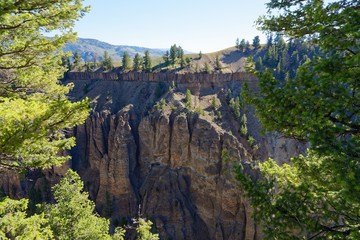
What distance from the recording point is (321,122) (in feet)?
24.8

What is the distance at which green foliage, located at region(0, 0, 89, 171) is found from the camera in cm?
866

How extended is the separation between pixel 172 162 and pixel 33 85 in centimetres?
5046

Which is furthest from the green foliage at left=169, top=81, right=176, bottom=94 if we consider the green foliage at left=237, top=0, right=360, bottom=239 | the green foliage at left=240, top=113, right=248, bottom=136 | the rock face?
the green foliage at left=237, top=0, right=360, bottom=239

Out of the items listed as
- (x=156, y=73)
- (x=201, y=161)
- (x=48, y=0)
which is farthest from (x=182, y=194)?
(x=48, y=0)

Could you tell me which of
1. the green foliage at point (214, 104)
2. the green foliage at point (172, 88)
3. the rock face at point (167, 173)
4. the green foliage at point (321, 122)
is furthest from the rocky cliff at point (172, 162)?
the green foliage at point (321, 122)

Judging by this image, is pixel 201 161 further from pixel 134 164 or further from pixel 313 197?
pixel 313 197

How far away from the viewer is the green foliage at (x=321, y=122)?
24.0ft

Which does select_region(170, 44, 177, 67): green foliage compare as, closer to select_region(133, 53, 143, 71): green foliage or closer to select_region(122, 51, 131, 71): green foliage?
select_region(133, 53, 143, 71): green foliage

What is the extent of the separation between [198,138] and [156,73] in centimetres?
3731

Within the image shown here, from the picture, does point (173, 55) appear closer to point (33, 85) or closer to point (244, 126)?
point (244, 126)

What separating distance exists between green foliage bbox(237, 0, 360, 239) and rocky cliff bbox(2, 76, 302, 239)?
41.8m

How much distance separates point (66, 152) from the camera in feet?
229

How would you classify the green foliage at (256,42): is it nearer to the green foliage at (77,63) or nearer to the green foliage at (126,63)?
the green foliage at (126,63)

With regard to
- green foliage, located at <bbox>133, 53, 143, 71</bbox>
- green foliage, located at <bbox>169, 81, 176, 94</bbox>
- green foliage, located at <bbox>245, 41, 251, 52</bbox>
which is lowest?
green foliage, located at <bbox>169, 81, 176, 94</bbox>
